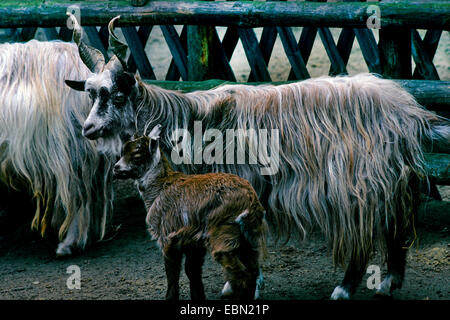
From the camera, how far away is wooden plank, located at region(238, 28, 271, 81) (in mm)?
6098

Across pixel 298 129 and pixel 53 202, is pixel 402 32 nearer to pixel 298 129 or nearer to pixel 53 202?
pixel 298 129

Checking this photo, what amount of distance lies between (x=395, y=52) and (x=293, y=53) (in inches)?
40.4

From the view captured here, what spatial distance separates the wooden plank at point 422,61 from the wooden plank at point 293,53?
1038 millimetres

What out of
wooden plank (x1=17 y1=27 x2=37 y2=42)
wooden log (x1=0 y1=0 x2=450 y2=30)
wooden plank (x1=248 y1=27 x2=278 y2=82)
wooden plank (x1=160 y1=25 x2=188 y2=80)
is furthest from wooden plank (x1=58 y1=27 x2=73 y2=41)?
wooden plank (x1=248 y1=27 x2=278 y2=82)

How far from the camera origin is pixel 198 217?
3600 mm

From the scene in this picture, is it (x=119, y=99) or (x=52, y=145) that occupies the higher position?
(x=119, y=99)

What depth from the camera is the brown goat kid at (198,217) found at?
11.5 ft

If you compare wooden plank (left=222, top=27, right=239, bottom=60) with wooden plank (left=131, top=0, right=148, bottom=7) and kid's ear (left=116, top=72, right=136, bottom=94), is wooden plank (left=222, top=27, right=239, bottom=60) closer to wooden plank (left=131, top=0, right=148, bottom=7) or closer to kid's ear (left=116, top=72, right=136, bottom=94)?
wooden plank (left=131, top=0, right=148, bottom=7)

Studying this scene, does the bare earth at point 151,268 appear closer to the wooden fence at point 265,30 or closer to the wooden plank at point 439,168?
the wooden plank at point 439,168

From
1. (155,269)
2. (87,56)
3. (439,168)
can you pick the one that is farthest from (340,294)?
(87,56)

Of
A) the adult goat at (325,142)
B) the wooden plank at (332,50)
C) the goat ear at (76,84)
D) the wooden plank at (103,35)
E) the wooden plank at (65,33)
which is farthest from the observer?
the wooden plank at (65,33)

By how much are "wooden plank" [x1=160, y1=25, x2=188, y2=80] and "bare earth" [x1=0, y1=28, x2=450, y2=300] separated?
4.41 feet

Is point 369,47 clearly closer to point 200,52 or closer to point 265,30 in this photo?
point 265,30

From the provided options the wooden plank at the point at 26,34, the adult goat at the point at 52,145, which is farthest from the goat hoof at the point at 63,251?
the wooden plank at the point at 26,34
